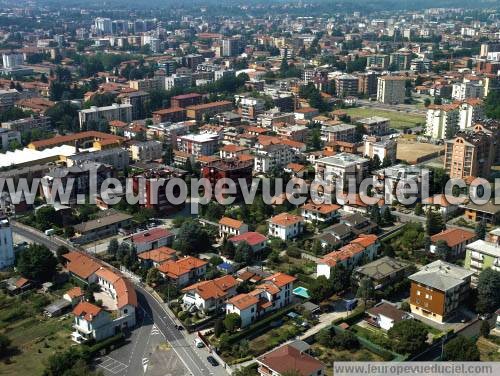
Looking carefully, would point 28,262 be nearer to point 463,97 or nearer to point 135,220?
point 135,220

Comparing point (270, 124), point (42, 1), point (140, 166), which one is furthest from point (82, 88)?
point (42, 1)

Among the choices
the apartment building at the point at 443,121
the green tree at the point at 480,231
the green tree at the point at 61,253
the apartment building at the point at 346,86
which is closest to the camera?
the green tree at the point at 61,253

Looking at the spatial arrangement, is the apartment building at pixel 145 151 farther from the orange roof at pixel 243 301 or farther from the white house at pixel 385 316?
the white house at pixel 385 316

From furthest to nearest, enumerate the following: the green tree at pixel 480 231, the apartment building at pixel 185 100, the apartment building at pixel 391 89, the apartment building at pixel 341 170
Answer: the apartment building at pixel 391 89 → the apartment building at pixel 185 100 → the apartment building at pixel 341 170 → the green tree at pixel 480 231

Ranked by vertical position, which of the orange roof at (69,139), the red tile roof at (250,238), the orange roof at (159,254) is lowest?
the orange roof at (159,254)

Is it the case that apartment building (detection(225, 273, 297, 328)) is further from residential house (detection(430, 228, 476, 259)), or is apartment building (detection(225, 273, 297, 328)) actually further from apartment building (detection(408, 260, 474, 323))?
residential house (detection(430, 228, 476, 259))

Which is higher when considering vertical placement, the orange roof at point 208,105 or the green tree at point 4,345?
the orange roof at point 208,105

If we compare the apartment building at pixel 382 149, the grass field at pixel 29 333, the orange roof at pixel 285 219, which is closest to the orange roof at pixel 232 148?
the apartment building at pixel 382 149
